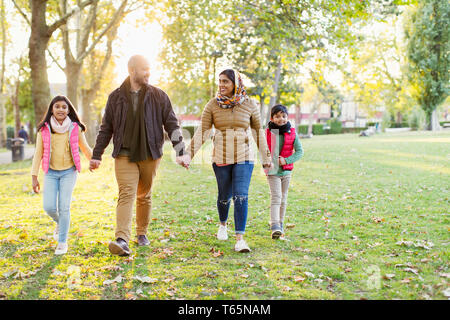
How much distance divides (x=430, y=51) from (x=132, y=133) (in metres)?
37.8

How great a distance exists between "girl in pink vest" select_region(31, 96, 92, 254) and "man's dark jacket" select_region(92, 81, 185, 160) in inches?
13.6

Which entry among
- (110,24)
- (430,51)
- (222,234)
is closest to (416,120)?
(430,51)

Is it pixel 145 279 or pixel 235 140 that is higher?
pixel 235 140

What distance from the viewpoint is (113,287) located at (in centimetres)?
A: 429

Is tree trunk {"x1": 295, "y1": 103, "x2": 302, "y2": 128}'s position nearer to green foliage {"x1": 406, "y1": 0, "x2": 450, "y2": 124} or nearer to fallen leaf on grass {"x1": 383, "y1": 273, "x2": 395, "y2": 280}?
green foliage {"x1": 406, "y1": 0, "x2": 450, "y2": 124}

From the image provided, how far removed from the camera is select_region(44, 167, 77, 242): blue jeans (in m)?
5.31

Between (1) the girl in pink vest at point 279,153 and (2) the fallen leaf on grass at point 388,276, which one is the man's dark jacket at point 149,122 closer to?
(1) the girl in pink vest at point 279,153

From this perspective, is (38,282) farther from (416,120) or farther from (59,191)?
(416,120)

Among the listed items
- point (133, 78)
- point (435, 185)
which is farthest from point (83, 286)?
point (435, 185)

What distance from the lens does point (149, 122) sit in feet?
17.0

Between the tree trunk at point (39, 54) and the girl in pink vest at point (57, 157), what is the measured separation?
10.3 metres

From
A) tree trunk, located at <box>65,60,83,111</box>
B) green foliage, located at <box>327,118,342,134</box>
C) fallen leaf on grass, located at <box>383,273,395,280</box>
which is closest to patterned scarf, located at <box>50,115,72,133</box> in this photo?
fallen leaf on grass, located at <box>383,273,395,280</box>
